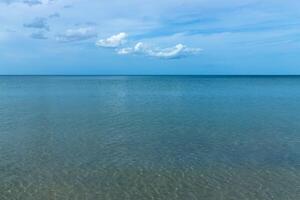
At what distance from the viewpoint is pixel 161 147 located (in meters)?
16.5

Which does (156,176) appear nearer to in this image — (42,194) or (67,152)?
(42,194)

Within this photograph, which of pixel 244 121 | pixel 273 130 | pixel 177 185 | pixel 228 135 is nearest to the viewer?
pixel 177 185

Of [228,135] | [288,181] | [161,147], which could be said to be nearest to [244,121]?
[228,135]

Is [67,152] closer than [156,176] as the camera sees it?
No

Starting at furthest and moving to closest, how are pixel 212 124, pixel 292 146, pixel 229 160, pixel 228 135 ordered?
pixel 212 124, pixel 228 135, pixel 292 146, pixel 229 160

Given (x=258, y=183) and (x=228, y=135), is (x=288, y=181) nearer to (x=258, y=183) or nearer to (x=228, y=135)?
(x=258, y=183)

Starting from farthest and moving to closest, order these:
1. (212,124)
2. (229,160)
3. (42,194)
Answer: (212,124) → (229,160) → (42,194)

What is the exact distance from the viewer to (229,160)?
14.4 m

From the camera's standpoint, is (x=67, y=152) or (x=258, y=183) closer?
(x=258, y=183)

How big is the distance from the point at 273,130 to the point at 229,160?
770cm

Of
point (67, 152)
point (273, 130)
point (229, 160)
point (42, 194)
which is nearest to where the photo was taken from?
point (42, 194)

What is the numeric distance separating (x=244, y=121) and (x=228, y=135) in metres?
5.75

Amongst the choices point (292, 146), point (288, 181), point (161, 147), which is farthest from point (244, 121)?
point (288, 181)

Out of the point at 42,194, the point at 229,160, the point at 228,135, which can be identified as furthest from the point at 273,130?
the point at 42,194
